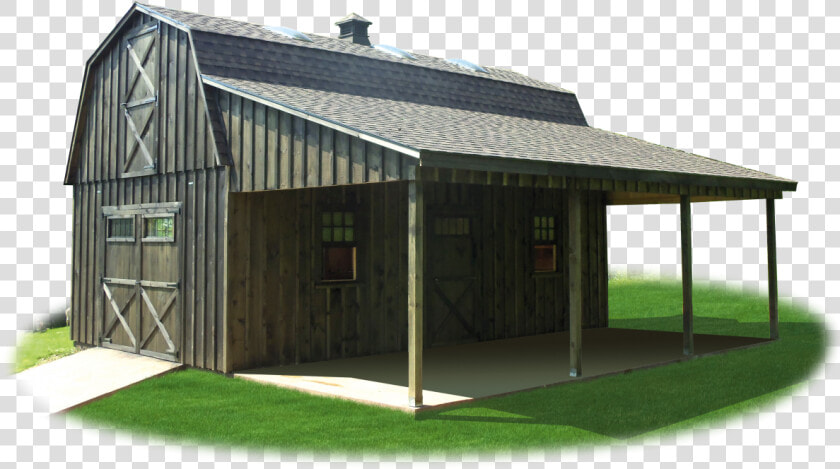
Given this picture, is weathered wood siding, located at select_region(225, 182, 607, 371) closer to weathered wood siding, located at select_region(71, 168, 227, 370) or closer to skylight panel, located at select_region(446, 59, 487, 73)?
weathered wood siding, located at select_region(71, 168, 227, 370)

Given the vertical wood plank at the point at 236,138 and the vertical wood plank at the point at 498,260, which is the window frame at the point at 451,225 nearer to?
the vertical wood plank at the point at 498,260

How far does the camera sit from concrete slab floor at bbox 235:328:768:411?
912 cm

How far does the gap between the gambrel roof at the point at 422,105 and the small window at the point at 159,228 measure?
2227mm

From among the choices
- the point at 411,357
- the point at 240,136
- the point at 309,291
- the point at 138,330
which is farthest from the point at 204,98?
the point at 411,357

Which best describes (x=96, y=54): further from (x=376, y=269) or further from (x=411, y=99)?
(x=376, y=269)

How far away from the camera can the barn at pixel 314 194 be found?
31.4 feet

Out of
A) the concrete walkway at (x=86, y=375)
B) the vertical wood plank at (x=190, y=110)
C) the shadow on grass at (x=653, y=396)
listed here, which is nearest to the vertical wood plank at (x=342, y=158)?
the shadow on grass at (x=653, y=396)

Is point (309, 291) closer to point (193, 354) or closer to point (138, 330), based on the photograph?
point (193, 354)

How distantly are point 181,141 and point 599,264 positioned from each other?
8307 millimetres

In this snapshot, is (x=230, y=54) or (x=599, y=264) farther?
(x=599, y=264)

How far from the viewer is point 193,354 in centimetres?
1112

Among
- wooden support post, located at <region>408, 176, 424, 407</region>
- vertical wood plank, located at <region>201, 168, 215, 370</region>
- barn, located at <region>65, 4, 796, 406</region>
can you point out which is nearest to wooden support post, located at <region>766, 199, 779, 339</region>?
barn, located at <region>65, 4, 796, 406</region>

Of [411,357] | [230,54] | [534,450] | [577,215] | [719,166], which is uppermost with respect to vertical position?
[230,54]

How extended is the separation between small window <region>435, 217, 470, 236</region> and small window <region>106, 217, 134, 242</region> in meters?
4.56
